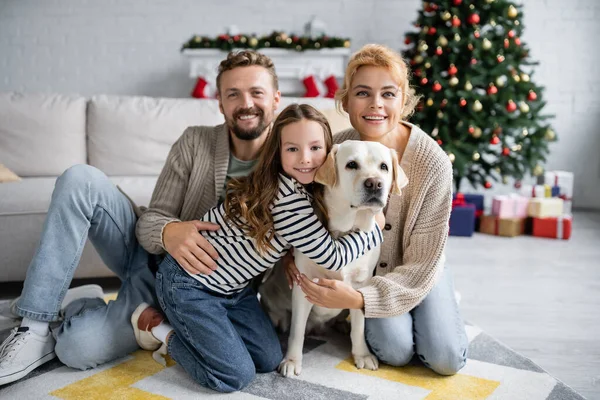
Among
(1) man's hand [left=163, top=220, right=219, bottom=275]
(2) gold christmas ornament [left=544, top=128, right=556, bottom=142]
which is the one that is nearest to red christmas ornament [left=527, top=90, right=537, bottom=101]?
(2) gold christmas ornament [left=544, top=128, right=556, bottom=142]

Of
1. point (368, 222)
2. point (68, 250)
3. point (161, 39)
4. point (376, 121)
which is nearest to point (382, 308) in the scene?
point (368, 222)

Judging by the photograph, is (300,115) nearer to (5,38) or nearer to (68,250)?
(68,250)

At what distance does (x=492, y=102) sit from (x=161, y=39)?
11.3ft

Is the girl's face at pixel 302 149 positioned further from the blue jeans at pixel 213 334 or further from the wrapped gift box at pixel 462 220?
the wrapped gift box at pixel 462 220

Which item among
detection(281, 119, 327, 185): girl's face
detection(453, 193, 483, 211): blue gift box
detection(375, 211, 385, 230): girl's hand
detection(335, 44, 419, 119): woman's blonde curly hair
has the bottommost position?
detection(453, 193, 483, 211): blue gift box

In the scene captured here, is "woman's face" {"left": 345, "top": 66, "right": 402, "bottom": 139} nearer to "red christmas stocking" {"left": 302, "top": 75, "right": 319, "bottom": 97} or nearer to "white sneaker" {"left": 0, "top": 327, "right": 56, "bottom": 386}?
"white sneaker" {"left": 0, "top": 327, "right": 56, "bottom": 386}

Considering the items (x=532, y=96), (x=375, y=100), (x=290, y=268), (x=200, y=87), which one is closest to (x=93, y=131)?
(x=290, y=268)

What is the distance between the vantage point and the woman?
1844mm

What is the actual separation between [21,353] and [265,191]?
0.91 metres

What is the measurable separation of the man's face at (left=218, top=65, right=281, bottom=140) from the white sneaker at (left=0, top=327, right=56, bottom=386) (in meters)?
0.94

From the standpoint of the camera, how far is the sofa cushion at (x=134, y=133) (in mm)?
3229

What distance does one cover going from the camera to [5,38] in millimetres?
5809

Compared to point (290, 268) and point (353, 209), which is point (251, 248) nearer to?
point (290, 268)

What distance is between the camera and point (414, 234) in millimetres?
1923
